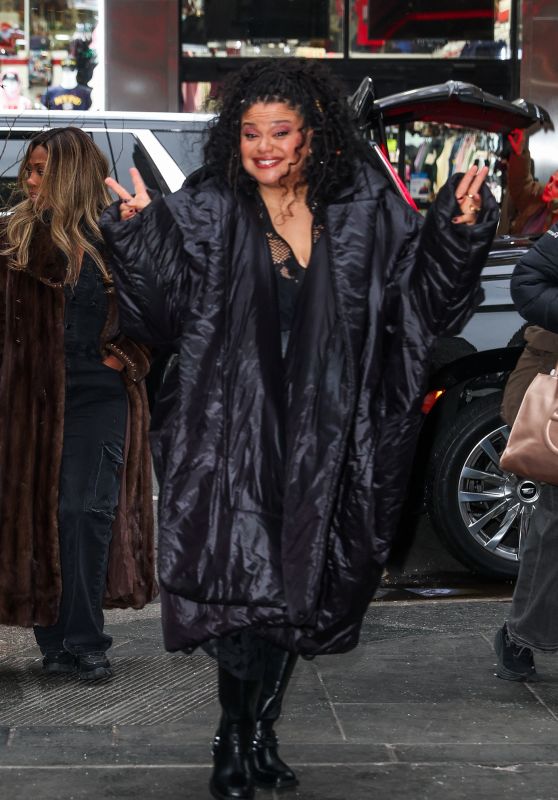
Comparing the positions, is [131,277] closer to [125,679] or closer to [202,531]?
[202,531]

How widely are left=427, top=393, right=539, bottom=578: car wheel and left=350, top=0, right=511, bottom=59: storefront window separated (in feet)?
31.6

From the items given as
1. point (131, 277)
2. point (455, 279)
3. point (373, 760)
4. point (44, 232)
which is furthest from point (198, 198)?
point (373, 760)

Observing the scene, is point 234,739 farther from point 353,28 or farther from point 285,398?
point 353,28

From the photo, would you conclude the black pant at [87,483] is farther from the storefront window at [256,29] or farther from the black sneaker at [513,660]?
the storefront window at [256,29]

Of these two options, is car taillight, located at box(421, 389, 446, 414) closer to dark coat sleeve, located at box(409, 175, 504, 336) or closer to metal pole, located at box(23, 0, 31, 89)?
dark coat sleeve, located at box(409, 175, 504, 336)

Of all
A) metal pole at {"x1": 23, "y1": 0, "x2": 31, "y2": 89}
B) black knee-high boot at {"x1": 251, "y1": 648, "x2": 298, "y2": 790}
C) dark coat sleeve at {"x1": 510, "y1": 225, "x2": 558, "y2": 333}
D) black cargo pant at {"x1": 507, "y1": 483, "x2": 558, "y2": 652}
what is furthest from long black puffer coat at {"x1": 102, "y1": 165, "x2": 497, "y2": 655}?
metal pole at {"x1": 23, "y1": 0, "x2": 31, "y2": 89}

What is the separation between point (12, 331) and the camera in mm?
4879

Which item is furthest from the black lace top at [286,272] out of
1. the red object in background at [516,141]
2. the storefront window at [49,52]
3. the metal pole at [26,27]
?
the metal pole at [26,27]

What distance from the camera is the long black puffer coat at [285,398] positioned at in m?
3.60

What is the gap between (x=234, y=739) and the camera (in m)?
3.80

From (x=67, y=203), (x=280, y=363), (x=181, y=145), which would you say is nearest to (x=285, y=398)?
(x=280, y=363)

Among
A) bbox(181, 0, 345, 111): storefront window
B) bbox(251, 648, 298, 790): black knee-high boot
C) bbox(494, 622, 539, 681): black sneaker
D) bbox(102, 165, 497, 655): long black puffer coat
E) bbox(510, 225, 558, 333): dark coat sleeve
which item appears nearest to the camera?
bbox(102, 165, 497, 655): long black puffer coat

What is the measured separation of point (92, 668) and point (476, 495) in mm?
2057

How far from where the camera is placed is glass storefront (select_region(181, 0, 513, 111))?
15.2 meters
